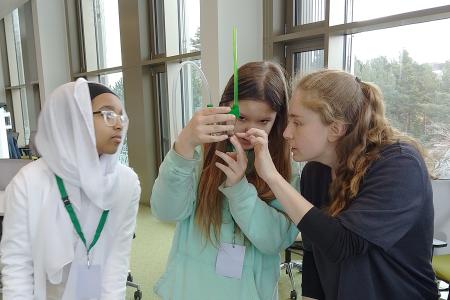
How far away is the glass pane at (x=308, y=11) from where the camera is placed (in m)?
3.03

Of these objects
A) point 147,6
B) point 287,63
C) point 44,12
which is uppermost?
point 44,12

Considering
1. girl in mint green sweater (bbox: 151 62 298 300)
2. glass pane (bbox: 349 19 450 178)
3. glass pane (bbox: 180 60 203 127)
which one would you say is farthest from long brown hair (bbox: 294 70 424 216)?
glass pane (bbox: 180 60 203 127)

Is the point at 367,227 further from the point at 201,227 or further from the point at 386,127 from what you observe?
the point at 201,227

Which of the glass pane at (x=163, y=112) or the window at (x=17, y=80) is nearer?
the glass pane at (x=163, y=112)

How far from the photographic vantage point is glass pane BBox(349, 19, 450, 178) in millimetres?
2383

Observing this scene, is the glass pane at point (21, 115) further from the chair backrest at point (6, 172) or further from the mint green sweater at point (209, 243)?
the mint green sweater at point (209, 243)

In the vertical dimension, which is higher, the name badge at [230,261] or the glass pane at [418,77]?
the glass pane at [418,77]

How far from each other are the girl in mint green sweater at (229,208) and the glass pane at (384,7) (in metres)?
1.82

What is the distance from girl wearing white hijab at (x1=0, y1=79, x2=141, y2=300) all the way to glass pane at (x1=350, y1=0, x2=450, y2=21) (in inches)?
83.8

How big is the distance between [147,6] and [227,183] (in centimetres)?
439

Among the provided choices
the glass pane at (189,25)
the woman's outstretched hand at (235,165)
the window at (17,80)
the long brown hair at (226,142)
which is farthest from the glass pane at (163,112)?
the window at (17,80)

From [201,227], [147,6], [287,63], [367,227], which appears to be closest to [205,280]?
[201,227]

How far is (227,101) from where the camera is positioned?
3.43 ft

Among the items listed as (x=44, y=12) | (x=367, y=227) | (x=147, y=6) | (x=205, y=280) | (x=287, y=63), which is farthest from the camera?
(x=44, y=12)
